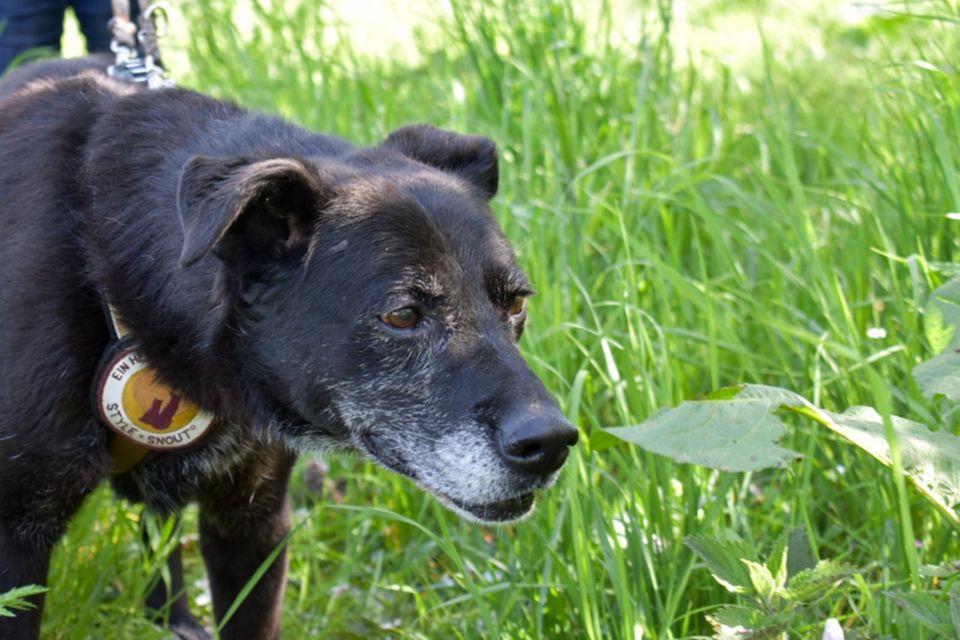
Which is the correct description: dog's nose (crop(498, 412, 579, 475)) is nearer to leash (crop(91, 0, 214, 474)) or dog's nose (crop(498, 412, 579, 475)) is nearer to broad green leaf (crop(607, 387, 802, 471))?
broad green leaf (crop(607, 387, 802, 471))

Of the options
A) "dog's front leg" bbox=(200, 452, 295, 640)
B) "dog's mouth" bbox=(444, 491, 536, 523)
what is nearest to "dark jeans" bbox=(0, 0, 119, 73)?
"dog's front leg" bbox=(200, 452, 295, 640)

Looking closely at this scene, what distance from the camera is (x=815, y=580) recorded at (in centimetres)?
201

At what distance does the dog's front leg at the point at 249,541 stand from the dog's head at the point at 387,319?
364mm

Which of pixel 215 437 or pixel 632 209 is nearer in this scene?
pixel 215 437

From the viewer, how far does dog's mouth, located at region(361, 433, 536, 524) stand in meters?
2.54

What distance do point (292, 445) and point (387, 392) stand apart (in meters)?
0.39

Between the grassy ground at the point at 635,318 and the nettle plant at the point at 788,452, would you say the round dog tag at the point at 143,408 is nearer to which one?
the grassy ground at the point at 635,318

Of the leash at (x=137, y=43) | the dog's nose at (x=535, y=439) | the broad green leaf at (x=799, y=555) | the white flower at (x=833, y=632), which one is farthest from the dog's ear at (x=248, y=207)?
the white flower at (x=833, y=632)

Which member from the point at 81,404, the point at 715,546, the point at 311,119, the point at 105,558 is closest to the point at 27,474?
the point at 81,404

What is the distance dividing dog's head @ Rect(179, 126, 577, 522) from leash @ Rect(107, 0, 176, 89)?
2.91 ft

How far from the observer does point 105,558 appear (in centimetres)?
316

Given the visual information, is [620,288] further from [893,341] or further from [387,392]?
[387,392]

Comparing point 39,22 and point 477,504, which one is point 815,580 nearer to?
point 477,504

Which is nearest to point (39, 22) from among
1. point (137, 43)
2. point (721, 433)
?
point (137, 43)
